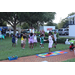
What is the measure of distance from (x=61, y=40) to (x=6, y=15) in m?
13.1

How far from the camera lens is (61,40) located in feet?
44.2

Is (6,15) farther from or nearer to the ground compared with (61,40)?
farther from the ground

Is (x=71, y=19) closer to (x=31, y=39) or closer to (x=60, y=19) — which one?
(x=31, y=39)

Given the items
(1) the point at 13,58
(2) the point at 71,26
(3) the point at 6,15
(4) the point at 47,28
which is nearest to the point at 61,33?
(4) the point at 47,28

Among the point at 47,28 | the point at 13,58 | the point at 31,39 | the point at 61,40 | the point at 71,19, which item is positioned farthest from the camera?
the point at 47,28

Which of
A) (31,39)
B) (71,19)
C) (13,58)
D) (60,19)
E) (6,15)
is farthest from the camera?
(60,19)

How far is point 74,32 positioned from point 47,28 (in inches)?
279

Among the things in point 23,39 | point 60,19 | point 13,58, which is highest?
point 60,19

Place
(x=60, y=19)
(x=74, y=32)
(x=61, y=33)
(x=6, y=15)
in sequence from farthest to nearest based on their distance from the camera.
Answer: (x=60, y=19), (x=61, y=33), (x=6, y=15), (x=74, y=32)

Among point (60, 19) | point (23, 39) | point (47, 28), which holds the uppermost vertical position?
point (60, 19)

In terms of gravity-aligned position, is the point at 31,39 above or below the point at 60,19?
below

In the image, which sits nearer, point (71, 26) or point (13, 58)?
point (13, 58)

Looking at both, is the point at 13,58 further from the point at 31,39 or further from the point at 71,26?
the point at 71,26

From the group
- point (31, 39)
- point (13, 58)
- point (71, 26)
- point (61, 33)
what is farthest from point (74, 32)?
point (13, 58)
